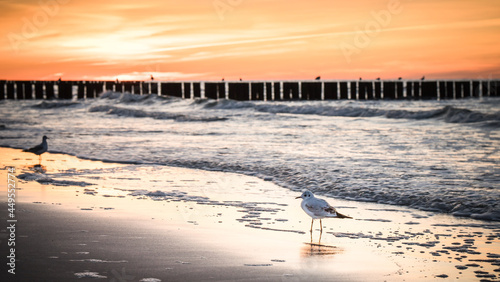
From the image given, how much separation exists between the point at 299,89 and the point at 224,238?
49170 millimetres

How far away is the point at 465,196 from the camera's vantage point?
7383 mm

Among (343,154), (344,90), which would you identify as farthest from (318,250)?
(344,90)

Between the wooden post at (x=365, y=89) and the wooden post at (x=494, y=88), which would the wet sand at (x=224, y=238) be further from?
the wooden post at (x=494, y=88)

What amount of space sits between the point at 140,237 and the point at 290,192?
11.0ft

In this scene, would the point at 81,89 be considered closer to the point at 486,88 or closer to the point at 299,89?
the point at 299,89

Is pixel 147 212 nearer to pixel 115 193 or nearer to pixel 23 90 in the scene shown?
pixel 115 193

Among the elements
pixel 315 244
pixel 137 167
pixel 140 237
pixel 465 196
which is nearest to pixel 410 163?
pixel 465 196

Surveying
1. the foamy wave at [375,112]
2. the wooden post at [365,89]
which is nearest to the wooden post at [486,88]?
the wooden post at [365,89]

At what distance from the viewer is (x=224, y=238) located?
541 cm

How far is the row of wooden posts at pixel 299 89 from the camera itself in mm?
52906

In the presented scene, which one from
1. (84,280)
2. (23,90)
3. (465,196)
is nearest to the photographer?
(84,280)

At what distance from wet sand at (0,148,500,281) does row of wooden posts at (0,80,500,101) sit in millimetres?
44314

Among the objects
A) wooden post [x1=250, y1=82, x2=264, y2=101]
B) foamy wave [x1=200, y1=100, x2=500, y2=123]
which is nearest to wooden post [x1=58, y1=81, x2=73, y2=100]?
wooden post [x1=250, y1=82, x2=264, y2=101]

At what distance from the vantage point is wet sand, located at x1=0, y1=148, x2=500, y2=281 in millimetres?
4297
